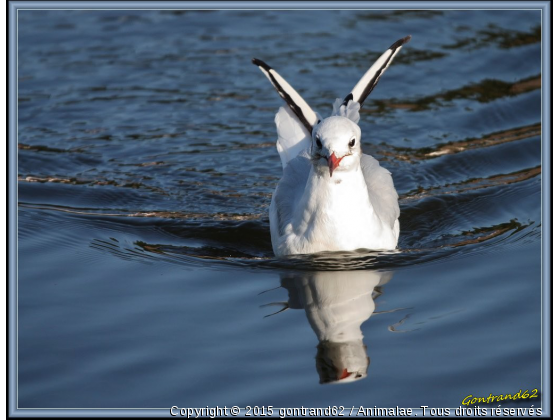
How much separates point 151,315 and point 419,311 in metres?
1.91

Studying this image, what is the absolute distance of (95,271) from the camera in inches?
276

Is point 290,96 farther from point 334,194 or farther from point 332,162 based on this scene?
point 332,162

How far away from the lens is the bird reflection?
555 cm

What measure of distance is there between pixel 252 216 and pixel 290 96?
125cm

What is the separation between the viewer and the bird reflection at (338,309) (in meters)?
5.55

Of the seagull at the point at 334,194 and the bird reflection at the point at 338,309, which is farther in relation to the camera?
the seagull at the point at 334,194

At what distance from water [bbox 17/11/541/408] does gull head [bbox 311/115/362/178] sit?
88 cm

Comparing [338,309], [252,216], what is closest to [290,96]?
[252,216]

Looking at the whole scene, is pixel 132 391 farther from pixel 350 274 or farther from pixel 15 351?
pixel 350 274

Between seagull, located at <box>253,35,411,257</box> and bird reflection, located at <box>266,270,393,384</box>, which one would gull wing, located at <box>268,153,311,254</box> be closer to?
seagull, located at <box>253,35,411,257</box>

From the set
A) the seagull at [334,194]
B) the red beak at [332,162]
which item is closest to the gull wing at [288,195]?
the seagull at [334,194]

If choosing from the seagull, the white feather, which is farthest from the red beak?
the white feather

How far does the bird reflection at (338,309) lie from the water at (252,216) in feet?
0.06

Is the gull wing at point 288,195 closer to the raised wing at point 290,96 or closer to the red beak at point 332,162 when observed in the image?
the raised wing at point 290,96
